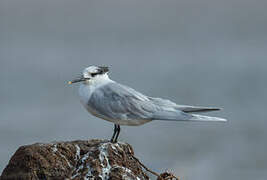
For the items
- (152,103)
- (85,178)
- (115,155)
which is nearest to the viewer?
(85,178)

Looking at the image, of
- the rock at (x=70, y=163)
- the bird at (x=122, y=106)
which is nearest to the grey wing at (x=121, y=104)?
the bird at (x=122, y=106)

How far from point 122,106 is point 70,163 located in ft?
4.20

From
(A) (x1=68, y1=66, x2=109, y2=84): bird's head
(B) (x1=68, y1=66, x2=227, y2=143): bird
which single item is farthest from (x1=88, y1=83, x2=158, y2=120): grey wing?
(A) (x1=68, y1=66, x2=109, y2=84): bird's head

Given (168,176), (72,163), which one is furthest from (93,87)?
(168,176)

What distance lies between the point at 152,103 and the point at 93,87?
3.42 feet

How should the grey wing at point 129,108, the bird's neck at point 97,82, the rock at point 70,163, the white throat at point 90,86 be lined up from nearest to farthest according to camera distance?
1. the rock at point 70,163
2. the grey wing at point 129,108
3. the white throat at point 90,86
4. the bird's neck at point 97,82

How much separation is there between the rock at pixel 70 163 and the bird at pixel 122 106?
20.9 inches

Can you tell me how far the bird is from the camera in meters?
7.84

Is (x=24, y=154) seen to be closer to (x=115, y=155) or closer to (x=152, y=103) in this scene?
(x=115, y=155)

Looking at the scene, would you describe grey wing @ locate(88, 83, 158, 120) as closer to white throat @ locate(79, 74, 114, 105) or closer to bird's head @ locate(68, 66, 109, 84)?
white throat @ locate(79, 74, 114, 105)

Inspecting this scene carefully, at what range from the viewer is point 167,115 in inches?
307

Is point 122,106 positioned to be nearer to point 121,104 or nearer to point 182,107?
point 121,104

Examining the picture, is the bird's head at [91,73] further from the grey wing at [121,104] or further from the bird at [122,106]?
the grey wing at [121,104]

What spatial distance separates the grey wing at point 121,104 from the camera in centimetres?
786
